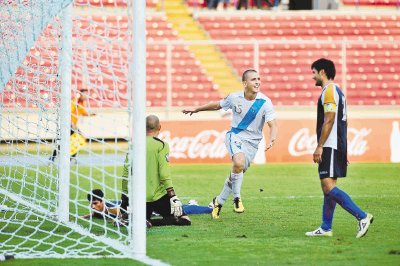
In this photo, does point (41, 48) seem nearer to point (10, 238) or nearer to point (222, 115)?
point (10, 238)

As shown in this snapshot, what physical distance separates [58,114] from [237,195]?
90.8 inches

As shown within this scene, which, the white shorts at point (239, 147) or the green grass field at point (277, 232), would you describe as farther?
the white shorts at point (239, 147)

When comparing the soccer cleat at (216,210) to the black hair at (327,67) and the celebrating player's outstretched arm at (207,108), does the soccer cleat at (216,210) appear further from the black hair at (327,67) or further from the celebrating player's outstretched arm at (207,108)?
the black hair at (327,67)

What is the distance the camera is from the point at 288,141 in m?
22.8

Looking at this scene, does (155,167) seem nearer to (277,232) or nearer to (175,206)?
(175,206)

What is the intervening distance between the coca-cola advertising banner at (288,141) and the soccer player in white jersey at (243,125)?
1044 cm

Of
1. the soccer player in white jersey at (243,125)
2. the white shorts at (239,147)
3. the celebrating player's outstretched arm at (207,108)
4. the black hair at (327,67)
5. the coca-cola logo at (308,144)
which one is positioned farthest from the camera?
the coca-cola logo at (308,144)

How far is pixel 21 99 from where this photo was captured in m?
12.5

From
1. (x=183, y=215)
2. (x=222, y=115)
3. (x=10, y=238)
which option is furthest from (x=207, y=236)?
(x=222, y=115)

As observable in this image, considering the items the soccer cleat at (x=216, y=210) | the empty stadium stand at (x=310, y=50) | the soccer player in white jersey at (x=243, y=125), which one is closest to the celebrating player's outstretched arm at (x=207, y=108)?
the soccer player in white jersey at (x=243, y=125)

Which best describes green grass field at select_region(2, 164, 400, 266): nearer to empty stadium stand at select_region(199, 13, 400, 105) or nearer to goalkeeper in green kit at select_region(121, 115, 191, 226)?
goalkeeper in green kit at select_region(121, 115, 191, 226)

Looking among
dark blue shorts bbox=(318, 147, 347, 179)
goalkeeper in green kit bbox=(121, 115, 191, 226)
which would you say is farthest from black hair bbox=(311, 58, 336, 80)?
goalkeeper in green kit bbox=(121, 115, 191, 226)

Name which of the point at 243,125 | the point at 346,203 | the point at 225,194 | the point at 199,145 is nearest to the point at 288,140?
the point at 199,145

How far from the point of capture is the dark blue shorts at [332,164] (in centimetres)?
936
